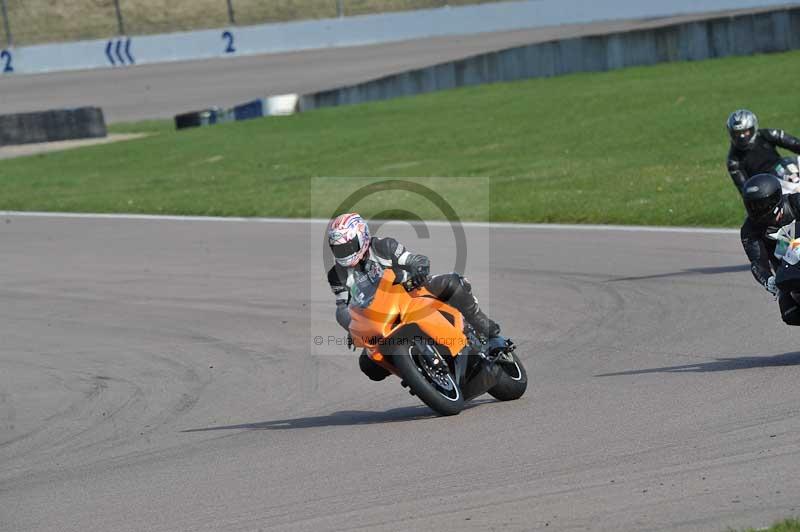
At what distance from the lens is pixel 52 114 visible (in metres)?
37.6

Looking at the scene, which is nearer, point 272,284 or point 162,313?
point 162,313

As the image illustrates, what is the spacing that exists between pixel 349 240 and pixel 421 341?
2.46ft

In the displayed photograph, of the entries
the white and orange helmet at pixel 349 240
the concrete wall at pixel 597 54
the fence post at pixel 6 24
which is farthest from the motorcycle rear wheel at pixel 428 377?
the fence post at pixel 6 24

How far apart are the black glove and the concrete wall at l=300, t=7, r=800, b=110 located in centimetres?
2446

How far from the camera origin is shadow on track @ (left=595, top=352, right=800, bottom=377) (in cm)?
895

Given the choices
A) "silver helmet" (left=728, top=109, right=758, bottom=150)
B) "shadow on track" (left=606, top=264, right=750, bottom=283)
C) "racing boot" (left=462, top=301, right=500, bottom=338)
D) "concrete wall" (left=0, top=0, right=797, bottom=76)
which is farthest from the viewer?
"concrete wall" (left=0, top=0, right=797, bottom=76)

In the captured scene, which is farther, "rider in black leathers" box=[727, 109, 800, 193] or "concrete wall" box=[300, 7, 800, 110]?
"concrete wall" box=[300, 7, 800, 110]

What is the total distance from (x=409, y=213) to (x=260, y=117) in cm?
1721

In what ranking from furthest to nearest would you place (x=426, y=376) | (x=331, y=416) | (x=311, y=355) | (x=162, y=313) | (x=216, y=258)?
(x=216, y=258) → (x=162, y=313) → (x=311, y=355) → (x=331, y=416) → (x=426, y=376)

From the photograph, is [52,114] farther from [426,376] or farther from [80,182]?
[426,376]

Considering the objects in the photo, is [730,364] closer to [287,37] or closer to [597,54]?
[597,54]

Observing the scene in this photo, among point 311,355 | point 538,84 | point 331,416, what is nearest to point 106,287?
point 311,355

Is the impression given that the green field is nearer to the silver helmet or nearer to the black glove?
the silver helmet

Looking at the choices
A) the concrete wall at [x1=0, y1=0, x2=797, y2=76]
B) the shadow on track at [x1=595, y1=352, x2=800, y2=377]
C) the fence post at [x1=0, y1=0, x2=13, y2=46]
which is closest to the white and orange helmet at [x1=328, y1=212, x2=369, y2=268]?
the shadow on track at [x1=595, y1=352, x2=800, y2=377]
